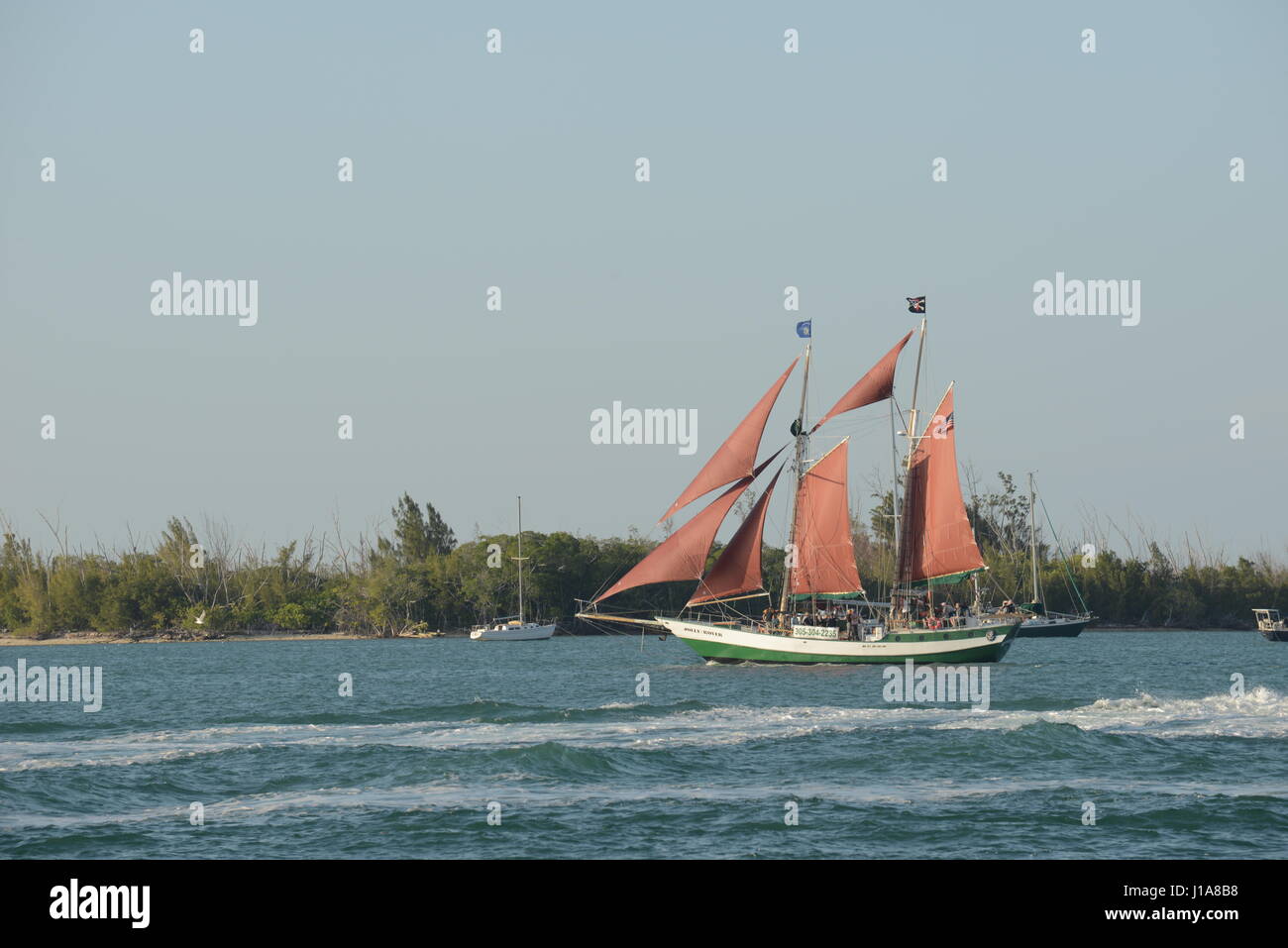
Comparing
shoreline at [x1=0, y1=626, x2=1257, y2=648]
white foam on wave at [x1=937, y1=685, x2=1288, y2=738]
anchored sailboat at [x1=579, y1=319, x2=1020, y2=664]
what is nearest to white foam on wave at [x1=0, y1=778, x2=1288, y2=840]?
white foam on wave at [x1=937, y1=685, x2=1288, y2=738]

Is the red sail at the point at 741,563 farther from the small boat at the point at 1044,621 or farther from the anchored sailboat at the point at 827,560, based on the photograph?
the small boat at the point at 1044,621

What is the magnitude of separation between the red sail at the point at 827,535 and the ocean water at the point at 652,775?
1406 centimetres

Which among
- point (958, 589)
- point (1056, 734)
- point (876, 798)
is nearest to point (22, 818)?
point (876, 798)

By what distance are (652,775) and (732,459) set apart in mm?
35490

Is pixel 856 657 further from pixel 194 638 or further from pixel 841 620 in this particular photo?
pixel 194 638

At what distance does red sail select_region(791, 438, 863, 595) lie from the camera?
65.1 m

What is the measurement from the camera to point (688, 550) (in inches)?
2437

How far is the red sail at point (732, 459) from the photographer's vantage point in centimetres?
6134

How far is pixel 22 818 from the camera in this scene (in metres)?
22.9

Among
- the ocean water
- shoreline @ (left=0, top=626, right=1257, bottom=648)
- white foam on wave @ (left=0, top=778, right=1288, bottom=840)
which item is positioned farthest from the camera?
shoreline @ (left=0, top=626, right=1257, bottom=648)

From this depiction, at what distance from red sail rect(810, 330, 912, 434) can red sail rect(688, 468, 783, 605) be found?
529cm

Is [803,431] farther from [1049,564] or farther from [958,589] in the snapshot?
[1049,564]

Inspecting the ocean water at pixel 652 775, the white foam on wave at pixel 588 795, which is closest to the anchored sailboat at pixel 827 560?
the ocean water at pixel 652 775

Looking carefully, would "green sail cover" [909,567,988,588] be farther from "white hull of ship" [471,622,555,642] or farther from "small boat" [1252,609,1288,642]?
"white hull of ship" [471,622,555,642]
